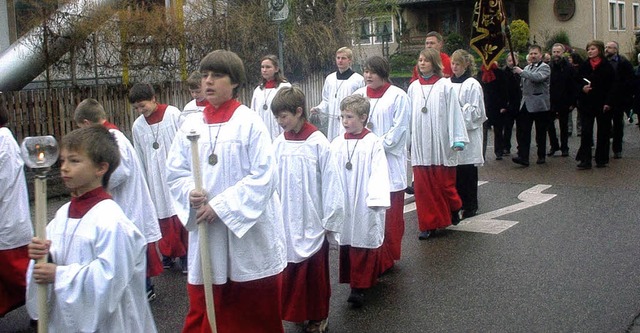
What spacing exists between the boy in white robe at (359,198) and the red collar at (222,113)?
1852mm

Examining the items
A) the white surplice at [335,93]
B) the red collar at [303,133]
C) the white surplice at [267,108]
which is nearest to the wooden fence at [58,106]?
the white surplice at [267,108]

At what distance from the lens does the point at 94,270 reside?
12.1 ft

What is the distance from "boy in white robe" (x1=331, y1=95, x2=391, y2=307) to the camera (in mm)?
6723

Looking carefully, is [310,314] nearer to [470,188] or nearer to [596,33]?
[470,188]

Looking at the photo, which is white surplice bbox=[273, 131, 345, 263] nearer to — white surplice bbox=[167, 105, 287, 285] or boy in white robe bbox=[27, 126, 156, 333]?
white surplice bbox=[167, 105, 287, 285]

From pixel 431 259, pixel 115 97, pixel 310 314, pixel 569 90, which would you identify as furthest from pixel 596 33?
pixel 310 314

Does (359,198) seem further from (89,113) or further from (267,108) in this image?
(267,108)

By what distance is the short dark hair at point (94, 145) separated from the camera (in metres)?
3.90

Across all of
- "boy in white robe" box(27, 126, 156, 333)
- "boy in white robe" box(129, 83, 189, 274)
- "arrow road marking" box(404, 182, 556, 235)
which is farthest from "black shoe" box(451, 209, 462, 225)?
"boy in white robe" box(27, 126, 156, 333)

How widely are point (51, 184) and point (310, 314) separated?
7682 millimetres

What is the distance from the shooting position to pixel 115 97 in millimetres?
14625

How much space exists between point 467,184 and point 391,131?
2.50m

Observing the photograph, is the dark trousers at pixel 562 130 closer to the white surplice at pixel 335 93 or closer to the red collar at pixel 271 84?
the white surplice at pixel 335 93

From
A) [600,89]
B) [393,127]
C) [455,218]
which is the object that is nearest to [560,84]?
[600,89]
